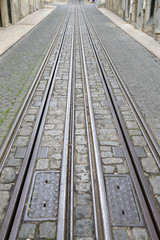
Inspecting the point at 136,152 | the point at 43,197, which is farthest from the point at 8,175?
Result: the point at 136,152

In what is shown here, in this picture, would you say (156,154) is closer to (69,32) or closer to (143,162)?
(143,162)

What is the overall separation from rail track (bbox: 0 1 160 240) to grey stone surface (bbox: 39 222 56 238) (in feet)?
0.04

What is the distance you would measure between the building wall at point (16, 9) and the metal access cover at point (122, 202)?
708 inches

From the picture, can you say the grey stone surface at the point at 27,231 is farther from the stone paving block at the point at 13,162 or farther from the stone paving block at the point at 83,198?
the stone paving block at the point at 13,162

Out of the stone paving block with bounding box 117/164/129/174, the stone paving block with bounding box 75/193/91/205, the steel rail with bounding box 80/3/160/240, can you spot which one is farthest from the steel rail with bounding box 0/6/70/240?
the steel rail with bounding box 80/3/160/240

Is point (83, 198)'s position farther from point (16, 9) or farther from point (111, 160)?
point (16, 9)

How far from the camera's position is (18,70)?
370 inches

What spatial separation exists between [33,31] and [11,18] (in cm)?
439

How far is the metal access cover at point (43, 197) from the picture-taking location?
11.1ft

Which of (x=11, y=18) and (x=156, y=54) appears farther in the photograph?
(x=11, y=18)

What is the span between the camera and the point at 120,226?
3.25 metres

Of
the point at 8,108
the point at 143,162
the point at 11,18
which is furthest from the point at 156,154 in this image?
the point at 11,18

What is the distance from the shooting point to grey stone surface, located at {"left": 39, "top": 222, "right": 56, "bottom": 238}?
312 cm

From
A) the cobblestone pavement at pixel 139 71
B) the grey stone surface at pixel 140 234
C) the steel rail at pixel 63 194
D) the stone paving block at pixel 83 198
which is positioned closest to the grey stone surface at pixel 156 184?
the grey stone surface at pixel 140 234
